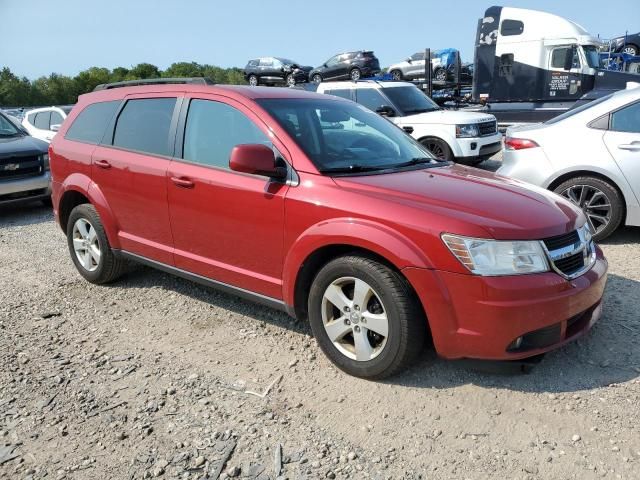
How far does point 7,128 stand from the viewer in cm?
912

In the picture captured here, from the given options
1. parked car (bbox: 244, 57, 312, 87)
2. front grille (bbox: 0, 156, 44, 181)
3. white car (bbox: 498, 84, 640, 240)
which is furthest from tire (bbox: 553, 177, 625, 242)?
parked car (bbox: 244, 57, 312, 87)

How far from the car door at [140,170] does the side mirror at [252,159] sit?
0.97 meters

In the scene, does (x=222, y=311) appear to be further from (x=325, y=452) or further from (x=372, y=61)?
(x=372, y=61)

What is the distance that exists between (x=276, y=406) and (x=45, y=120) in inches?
442

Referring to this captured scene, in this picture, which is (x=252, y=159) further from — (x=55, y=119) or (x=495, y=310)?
(x=55, y=119)

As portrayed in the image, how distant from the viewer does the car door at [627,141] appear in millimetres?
5445

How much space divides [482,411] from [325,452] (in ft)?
2.92

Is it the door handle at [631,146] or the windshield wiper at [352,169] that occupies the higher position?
the windshield wiper at [352,169]

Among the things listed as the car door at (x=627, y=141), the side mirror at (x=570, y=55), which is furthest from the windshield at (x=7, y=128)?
the side mirror at (x=570, y=55)

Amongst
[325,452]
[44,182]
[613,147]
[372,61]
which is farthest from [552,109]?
[372,61]

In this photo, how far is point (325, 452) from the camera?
8.51ft

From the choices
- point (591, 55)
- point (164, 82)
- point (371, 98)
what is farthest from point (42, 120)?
point (591, 55)

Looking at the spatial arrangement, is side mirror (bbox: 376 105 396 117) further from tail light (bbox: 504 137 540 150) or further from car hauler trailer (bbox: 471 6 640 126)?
tail light (bbox: 504 137 540 150)

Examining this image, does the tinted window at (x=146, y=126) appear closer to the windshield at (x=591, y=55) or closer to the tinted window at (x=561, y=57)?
the tinted window at (x=561, y=57)
